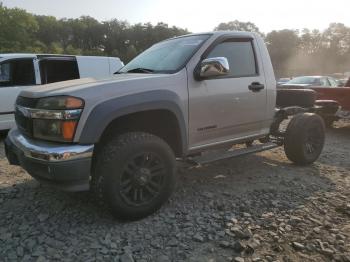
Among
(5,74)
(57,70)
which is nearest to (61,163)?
(5,74)

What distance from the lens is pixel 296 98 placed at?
248 inches

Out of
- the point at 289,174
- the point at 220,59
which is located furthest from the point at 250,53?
the point at 289,174

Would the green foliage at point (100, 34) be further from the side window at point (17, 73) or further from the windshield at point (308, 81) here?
the side window at point (17, 73)

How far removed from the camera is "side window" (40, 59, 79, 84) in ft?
27.7

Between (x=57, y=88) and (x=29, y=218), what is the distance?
1.36 metres

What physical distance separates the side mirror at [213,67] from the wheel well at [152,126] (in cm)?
59

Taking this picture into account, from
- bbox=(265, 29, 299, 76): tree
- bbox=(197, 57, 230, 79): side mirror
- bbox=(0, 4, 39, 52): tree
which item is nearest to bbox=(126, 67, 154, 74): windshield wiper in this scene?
bbox=(197, 57, 230, 79): side mirror

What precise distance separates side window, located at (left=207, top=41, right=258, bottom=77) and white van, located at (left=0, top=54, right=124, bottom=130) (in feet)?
11.5

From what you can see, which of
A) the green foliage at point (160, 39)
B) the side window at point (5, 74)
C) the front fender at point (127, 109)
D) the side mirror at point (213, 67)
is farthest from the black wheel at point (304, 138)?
the green foliage at point (160, 39)

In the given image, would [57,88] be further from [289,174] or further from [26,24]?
[26,24]

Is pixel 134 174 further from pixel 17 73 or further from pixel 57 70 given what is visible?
pixel 57 70

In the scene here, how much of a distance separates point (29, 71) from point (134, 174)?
216 inches

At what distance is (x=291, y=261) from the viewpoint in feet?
10.2

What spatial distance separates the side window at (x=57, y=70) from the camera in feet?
27.7
